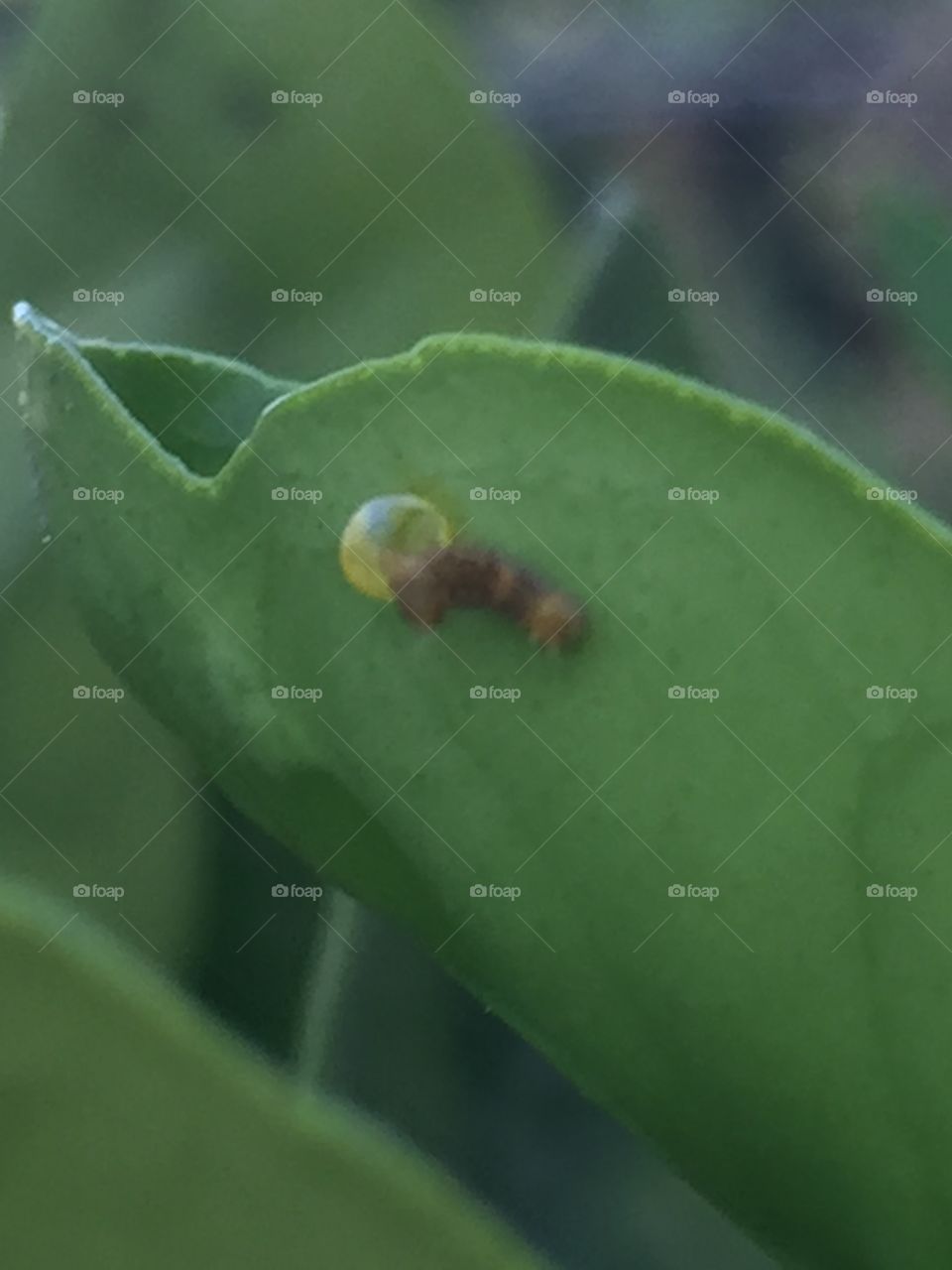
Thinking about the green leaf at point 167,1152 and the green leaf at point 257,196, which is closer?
the green leaf at point 167,1152
